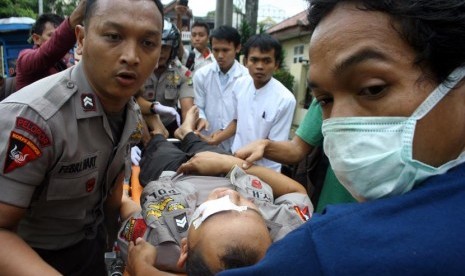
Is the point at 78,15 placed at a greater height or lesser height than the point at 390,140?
greater

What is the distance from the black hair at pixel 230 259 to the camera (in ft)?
4.96

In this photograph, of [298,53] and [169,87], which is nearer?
[169,87]

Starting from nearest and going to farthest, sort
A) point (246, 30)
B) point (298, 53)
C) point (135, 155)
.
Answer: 1. point (135, 155)
2. point (246, 30)
3. point (298, 53)

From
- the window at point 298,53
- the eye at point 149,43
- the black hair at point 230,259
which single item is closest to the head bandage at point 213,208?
the black hair at point 230,259

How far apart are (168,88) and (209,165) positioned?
54.3 inches

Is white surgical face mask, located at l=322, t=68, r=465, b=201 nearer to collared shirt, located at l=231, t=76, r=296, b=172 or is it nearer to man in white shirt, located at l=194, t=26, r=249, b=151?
collared shirt, located at l=231, t=76, r=296, b=172

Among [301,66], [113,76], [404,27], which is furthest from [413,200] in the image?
[301,66]

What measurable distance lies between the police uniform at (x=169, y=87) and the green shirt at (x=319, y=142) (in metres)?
1.73

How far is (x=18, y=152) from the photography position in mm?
1236

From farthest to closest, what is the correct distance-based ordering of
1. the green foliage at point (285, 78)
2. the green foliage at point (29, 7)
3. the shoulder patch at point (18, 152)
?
the green foliage at point (29, 7)
the green foliage at point (285, 78)
the shoulder patch at point (18, 152)

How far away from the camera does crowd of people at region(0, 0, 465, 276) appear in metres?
0.67

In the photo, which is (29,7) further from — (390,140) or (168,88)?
(390,140)

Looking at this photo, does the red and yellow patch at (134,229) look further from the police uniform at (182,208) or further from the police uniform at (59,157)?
the police uniform at (59,157)

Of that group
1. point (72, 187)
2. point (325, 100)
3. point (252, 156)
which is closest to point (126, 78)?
point (72, 187)
